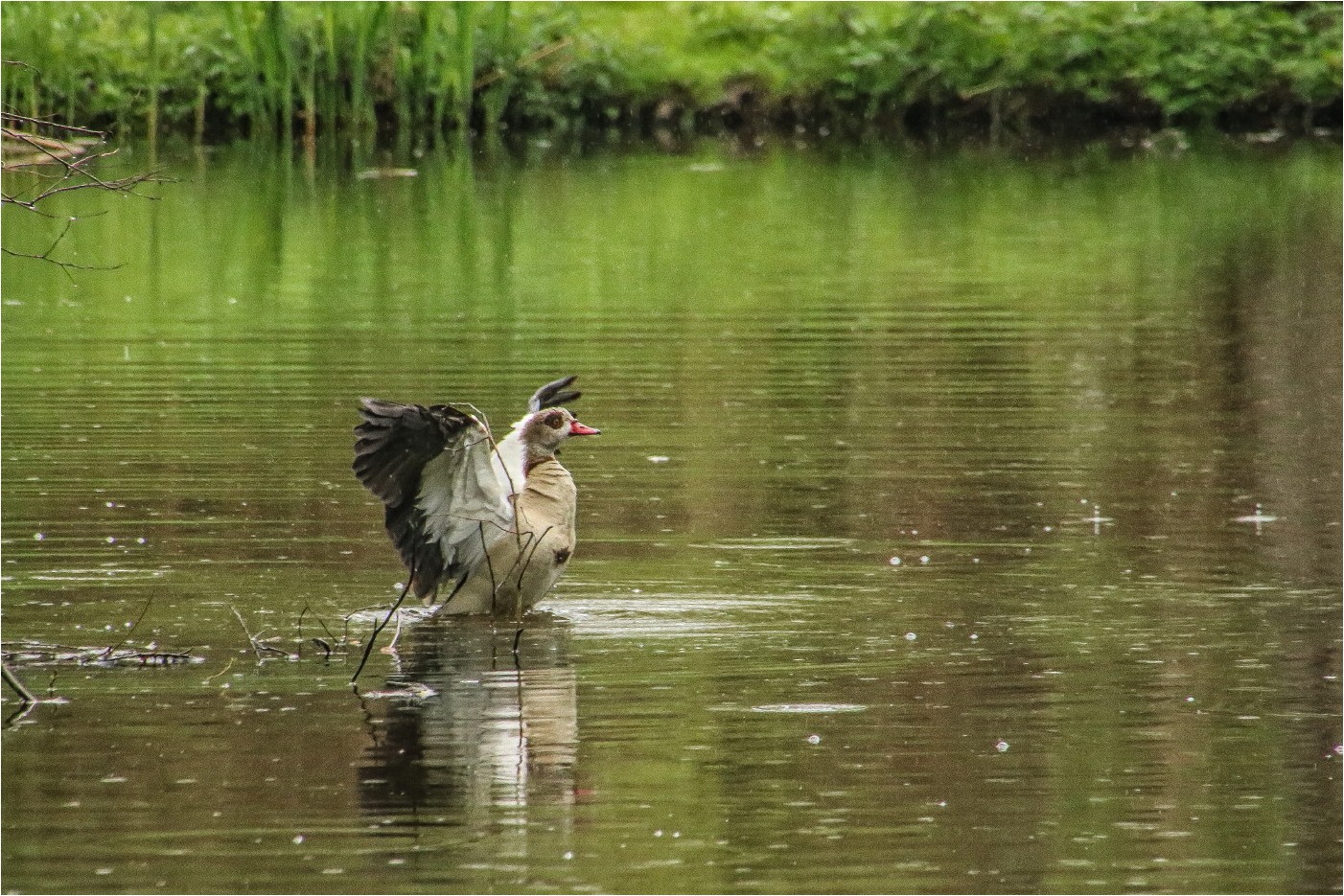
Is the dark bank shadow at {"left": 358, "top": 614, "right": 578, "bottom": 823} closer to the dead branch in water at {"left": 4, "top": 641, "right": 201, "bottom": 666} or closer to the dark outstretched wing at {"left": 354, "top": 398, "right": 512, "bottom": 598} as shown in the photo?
the dark outstretched wing at {"left": 354, "top": 398, "right": 512, "bottom": 598}

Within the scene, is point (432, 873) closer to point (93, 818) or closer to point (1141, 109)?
point (93, 818)

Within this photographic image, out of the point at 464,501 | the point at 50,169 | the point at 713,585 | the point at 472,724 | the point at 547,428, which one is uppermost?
the point at 547,428

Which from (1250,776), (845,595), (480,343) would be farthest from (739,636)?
(480,343)

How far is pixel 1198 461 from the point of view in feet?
45.9

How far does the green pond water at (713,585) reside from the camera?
7.66m

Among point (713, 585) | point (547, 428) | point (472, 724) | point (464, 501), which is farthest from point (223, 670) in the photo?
point (713, 585)

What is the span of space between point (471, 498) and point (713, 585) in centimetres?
113

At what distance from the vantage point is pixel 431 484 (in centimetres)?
1048

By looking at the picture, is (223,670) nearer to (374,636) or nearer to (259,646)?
(259,646)

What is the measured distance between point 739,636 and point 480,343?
29.0 ft

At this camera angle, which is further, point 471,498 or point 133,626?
point 471,498

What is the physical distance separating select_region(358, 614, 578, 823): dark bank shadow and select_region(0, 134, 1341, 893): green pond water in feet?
0.08

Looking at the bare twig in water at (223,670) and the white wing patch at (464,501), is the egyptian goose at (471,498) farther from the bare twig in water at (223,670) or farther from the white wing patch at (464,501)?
the bare twig in water at (223,670)

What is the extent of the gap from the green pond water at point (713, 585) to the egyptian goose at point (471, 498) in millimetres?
255
